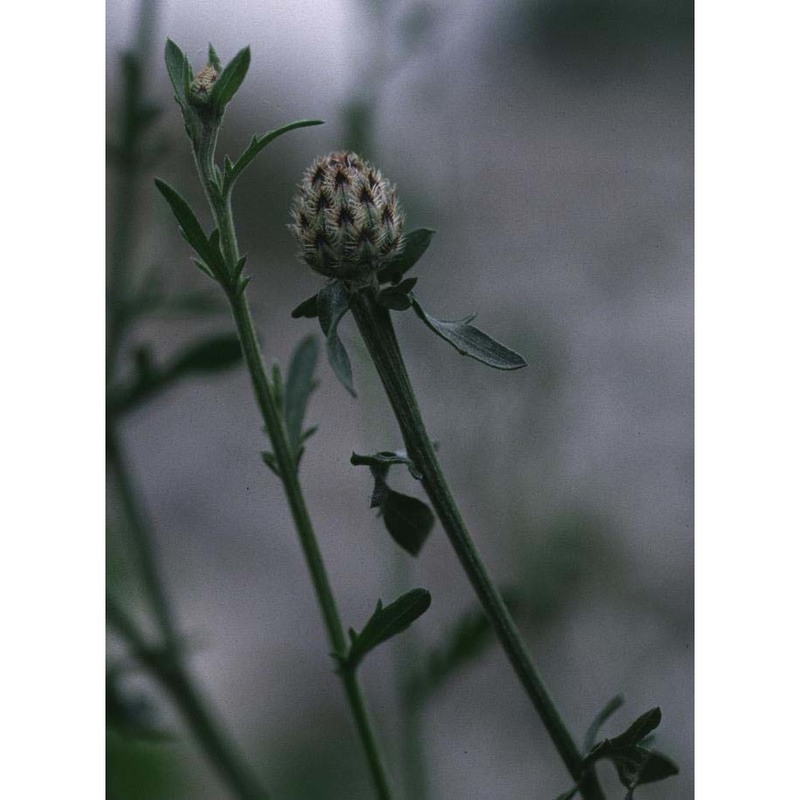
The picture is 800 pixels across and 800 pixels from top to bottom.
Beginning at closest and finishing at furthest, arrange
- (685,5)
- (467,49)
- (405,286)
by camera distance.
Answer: (405,286) < (685,5) < (467,49)

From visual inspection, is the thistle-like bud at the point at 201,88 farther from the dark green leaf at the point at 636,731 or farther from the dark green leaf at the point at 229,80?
the dark green leaf at the point at 636,731

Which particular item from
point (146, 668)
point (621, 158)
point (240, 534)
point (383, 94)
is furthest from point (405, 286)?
point (240, 534)

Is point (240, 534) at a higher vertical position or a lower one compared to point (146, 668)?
higher

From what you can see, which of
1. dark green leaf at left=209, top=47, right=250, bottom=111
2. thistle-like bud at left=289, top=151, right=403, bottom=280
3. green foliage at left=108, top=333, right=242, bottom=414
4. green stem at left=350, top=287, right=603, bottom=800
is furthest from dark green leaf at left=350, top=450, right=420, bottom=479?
green foliage at left=108, top=333, right=242, bottom=414

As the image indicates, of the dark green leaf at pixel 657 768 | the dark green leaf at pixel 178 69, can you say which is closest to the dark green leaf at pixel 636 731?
the dark green leaf at pixel 657 768

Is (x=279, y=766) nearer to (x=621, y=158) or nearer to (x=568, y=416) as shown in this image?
(x=568, y=416)

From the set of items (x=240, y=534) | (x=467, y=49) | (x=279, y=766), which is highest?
(x=467, y=49)

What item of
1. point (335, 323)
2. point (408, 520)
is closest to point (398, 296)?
point (335, 323)
